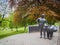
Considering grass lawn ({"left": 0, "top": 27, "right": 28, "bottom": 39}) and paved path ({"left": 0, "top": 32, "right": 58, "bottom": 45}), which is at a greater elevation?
grass lawn ({"left": 0, "top": 27, "right": 28, "bottom": 39})

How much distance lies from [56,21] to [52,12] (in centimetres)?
8

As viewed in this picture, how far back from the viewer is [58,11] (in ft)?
5.00

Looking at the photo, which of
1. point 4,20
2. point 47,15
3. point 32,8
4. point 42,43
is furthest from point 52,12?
point 4,20

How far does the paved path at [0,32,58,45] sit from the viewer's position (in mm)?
1491

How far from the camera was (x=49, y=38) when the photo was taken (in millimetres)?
1529

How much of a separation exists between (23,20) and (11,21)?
103mm

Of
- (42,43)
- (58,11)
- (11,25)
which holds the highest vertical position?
(58,11)

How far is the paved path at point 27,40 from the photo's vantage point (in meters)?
1.49

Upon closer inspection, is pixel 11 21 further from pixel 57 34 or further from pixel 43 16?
pixel 57 34

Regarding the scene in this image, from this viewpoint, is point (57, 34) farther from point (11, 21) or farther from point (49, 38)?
point (11, 21)

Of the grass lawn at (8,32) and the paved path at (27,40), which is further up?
the grass lawn at (8,32)

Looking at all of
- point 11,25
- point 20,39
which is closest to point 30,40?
point 20,39

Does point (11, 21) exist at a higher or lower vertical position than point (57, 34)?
higher

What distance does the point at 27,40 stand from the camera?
151cm
